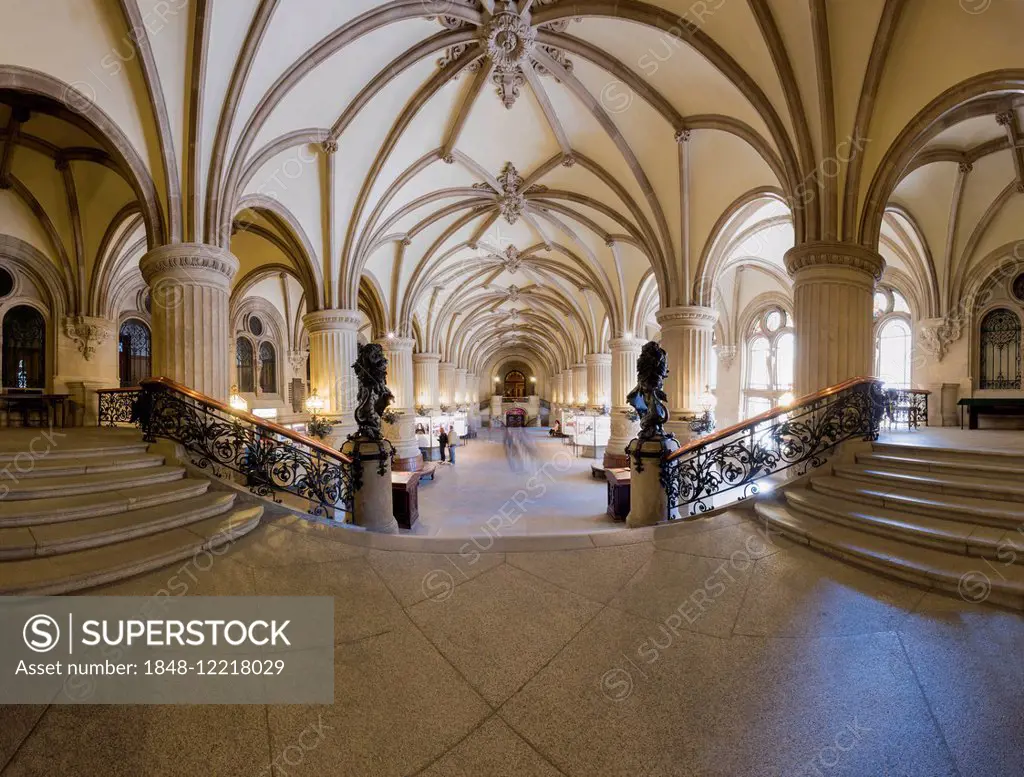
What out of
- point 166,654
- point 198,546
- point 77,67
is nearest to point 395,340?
point 77,67

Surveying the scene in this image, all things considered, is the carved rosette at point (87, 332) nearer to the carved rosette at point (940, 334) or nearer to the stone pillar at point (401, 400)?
the stone pillar at point (401, 400)

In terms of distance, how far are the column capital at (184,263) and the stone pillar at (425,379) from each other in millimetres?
14499

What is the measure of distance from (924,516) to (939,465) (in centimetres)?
101

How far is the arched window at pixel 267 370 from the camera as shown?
20.7m

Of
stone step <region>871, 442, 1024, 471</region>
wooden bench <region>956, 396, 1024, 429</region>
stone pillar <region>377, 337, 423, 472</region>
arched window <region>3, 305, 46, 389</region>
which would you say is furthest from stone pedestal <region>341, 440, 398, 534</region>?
arched window <region>3, 305, 46, 389</region>

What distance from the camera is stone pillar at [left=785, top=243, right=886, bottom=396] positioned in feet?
25.0

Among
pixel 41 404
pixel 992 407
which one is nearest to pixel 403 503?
pixel 41 404

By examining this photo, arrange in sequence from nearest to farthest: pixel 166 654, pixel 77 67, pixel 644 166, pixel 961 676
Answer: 1. pixel 961 676
2. pixel 166 654
3. pixel 77 67
4. pixel 644 166

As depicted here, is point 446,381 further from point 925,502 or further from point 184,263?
point 925,502

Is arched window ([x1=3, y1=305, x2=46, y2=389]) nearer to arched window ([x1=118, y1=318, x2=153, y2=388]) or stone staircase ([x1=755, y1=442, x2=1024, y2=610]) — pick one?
arched window ([x1=118, y1=318, x2=153, y2=388])

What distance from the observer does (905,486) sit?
4.90 m

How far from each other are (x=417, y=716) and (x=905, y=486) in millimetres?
5456

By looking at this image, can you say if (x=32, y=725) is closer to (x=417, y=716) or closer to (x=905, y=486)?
(x=417, y=716)

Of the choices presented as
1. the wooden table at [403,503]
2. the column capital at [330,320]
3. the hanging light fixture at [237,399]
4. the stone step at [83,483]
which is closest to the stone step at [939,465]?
the wooden table at [403,503]
